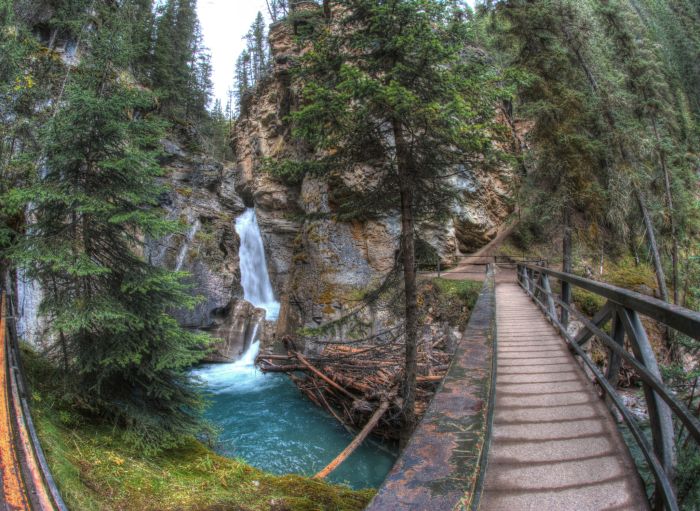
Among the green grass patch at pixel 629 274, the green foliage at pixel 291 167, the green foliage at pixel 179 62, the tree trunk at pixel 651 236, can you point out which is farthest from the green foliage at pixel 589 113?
the green foliage at pixel 179 62

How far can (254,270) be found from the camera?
24.7 metres

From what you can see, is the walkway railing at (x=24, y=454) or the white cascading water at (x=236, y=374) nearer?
the walkway railing at (x=24, y=454)

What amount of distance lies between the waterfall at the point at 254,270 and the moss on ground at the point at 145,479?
16.8m

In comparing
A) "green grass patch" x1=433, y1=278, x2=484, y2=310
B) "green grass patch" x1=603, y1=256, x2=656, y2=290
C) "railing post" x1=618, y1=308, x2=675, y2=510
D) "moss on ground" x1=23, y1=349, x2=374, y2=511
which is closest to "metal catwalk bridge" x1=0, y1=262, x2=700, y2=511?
"railing post" x1=618, y1=308, x2=675, y2=510

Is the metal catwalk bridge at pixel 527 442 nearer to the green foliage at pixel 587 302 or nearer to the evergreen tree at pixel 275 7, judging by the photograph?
the green foliage at pixel 587 302

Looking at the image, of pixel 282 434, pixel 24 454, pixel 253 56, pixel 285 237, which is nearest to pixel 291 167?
pixel 24 454

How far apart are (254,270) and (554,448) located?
23813 mm

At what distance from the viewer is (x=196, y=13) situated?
3722 cm

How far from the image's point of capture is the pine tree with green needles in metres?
5.27

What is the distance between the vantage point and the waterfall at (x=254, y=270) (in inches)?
912

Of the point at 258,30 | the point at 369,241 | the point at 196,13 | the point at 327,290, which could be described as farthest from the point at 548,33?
the point at 258,30

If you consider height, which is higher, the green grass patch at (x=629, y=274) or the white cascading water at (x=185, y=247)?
the white cascading water at (x=185, y=247)

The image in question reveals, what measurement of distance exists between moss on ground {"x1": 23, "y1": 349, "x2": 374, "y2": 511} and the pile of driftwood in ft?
Result: 13.4

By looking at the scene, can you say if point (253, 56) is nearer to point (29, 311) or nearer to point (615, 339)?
point (29, 311)
